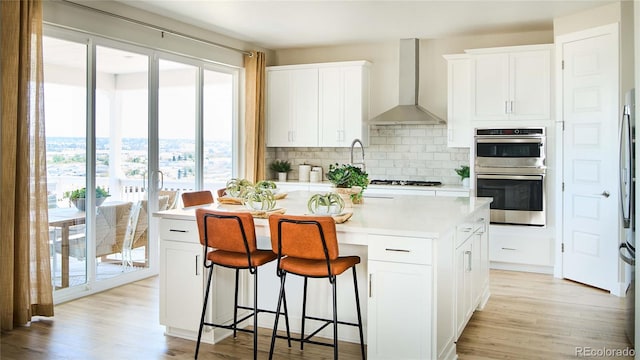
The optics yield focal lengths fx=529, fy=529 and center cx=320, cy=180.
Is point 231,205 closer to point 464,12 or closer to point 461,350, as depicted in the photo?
point 461,350

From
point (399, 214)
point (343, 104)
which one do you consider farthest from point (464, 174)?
point (399, 214)

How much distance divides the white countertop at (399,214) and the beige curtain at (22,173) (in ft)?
3.54

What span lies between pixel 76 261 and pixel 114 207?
0.62 m

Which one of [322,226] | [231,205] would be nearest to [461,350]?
[322,226]

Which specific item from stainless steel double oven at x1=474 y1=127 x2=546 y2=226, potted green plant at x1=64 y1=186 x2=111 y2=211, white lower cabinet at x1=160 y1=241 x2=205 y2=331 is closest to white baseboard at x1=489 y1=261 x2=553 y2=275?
stainless steel double oven at x1=474 y1=127 x2=546 y2=226

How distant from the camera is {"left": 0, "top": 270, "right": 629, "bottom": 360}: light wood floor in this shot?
334 cm

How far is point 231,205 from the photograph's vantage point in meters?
3.90

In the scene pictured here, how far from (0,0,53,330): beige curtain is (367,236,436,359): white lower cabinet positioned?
2.58 metres

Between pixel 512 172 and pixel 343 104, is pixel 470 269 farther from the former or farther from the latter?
pixel 343 104

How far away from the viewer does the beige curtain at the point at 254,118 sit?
6.69 meters

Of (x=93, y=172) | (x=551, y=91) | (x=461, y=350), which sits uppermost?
(x=551, y=91)

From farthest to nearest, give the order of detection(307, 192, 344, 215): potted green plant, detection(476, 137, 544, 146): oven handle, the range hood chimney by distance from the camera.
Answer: the range hood chimney → detection(476, 137, 544, 146): oven handle → detection(307, 192, 344, 215): potted green plant

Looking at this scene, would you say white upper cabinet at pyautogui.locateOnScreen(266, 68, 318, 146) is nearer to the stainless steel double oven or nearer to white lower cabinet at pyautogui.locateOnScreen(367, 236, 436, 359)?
the stainless steel double oven

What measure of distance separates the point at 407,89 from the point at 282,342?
3989 millimetres
